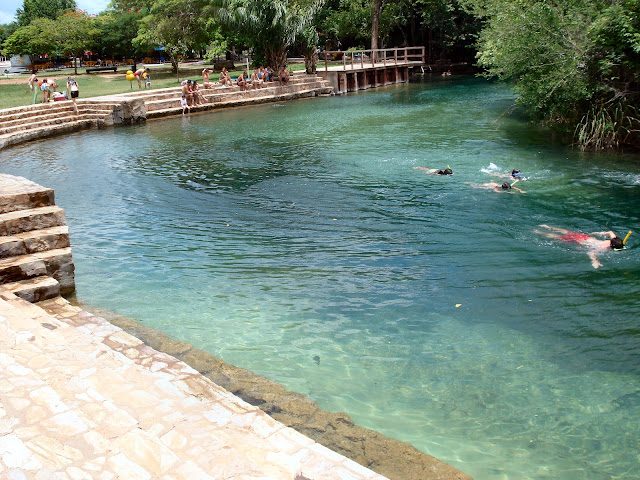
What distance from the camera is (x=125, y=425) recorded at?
4223 millimetres

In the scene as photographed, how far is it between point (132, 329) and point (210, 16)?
1481 inches

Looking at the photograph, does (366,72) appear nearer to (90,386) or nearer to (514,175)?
(514,175)

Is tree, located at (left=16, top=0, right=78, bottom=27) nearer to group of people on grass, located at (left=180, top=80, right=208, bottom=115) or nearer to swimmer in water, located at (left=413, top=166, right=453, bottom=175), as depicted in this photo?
group of people on grass, located at (left=180, top=80, right=208, bottom=115)

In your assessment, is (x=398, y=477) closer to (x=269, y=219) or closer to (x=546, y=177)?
(x=269, y=219)

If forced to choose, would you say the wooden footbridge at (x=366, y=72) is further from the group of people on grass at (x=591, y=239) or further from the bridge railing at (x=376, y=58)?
the group of people on grass at (x=591, y=239)

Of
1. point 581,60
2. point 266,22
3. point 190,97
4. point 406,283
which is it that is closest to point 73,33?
point 266,22

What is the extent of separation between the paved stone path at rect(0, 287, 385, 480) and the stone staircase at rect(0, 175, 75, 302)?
1.97m

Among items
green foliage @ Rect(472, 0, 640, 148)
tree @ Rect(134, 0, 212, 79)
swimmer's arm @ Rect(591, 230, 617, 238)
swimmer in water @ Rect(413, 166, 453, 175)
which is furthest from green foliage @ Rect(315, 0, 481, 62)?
swimmer's arm @ Rect(591, 230, 617, 238)

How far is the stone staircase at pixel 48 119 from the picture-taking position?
78.5 ft

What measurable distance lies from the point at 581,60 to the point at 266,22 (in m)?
24.4

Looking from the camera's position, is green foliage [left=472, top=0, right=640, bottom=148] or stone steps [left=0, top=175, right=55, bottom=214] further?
green foliage [left=472, top=0, right=640, bottom=148]

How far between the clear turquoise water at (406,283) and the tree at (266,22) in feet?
66.1

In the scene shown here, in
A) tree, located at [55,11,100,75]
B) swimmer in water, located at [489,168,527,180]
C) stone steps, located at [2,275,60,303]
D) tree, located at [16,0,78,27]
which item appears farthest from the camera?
tree, located at [16,0,78,27]

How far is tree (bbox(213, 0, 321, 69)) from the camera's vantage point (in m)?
36.3
